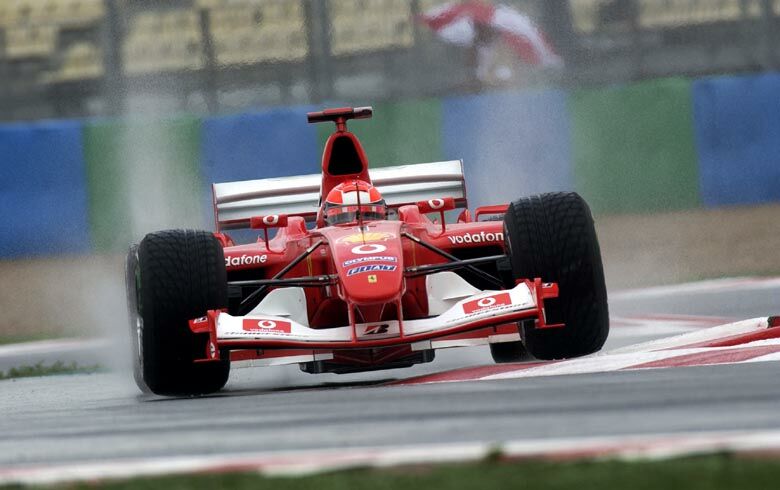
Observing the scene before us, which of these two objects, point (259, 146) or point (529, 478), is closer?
point (529, 478)

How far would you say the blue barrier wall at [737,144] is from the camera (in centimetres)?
1306

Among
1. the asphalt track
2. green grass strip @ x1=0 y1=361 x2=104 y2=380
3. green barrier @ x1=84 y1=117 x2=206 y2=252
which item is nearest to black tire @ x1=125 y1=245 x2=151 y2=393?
the asphalt track

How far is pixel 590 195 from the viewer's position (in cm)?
1313

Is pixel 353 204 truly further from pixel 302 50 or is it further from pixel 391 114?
pixel 302 50

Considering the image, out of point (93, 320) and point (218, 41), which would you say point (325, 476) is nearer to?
point (93, 320)

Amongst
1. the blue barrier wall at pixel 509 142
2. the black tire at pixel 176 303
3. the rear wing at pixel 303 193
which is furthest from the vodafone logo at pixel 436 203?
the blue barrier wall at pixel 509 142

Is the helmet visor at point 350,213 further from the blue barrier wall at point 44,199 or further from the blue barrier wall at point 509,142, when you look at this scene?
the blue barrier wall at point 44,199

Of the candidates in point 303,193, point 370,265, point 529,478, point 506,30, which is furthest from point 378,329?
point 506,30

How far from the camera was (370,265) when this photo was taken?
6836 mm

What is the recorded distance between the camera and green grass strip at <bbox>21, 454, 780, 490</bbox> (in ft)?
10.1

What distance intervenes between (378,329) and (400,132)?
673 cm

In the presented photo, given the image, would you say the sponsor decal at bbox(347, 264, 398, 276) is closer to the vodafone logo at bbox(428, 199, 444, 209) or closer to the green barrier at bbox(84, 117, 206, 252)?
the vodafone logo at bbox(428, 199, 444, 209)

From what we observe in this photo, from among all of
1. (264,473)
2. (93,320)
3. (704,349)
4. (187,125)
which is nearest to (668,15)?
(187,125)

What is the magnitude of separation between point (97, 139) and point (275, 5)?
194 cm
